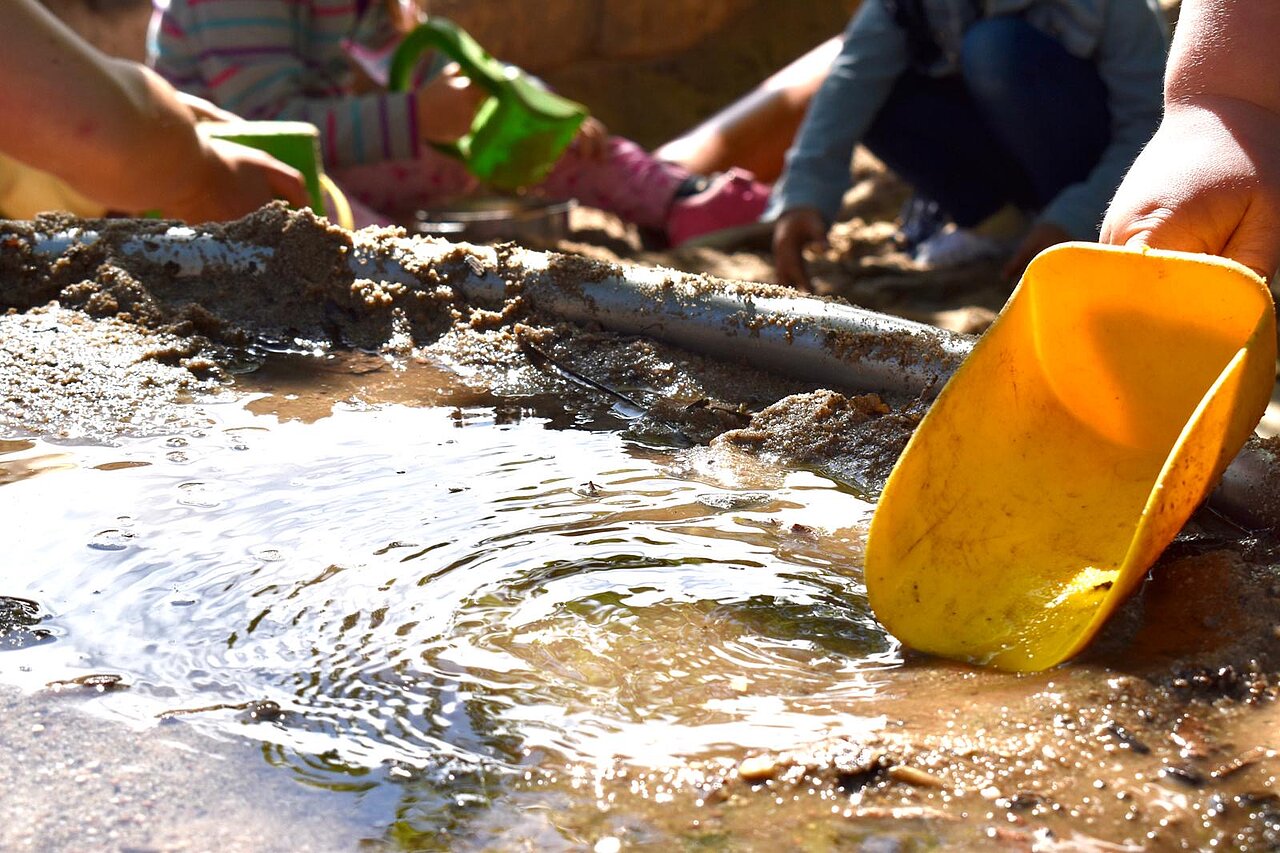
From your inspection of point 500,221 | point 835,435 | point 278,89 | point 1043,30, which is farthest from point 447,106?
point 835,435

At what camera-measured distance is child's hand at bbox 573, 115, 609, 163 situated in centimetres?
400

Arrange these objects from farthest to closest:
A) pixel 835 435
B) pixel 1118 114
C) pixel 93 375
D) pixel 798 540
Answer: pixel 1118 114 → pixel 93 375 → pixel 835 435 → pixel 798 540

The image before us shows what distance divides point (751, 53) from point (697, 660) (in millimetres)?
4648

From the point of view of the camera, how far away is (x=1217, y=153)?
118 cm

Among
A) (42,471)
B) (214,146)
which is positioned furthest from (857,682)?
(214,146)

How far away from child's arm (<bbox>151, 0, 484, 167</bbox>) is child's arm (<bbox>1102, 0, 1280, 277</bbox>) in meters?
2.61

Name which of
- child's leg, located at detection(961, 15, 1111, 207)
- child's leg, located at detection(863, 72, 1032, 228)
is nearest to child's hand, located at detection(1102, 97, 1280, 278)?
child's leg, located at detection(961, 15, 1111, 207)

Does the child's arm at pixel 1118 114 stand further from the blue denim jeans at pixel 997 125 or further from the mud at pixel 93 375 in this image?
the mud at pixel 93 375

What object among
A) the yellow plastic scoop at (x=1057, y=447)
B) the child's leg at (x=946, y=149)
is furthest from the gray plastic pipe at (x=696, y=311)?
the child's leg at (x=946, y=149)

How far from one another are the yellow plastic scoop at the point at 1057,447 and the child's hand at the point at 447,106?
2.58m

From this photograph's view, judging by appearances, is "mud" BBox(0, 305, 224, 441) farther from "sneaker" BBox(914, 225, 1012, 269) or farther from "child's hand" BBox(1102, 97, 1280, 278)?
"sneaker" BBox(914, 225, 1012, 269)

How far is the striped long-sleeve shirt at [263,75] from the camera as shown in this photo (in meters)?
3.64

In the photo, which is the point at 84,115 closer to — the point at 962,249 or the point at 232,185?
the point at 232,185

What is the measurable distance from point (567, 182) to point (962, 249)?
1317mm
